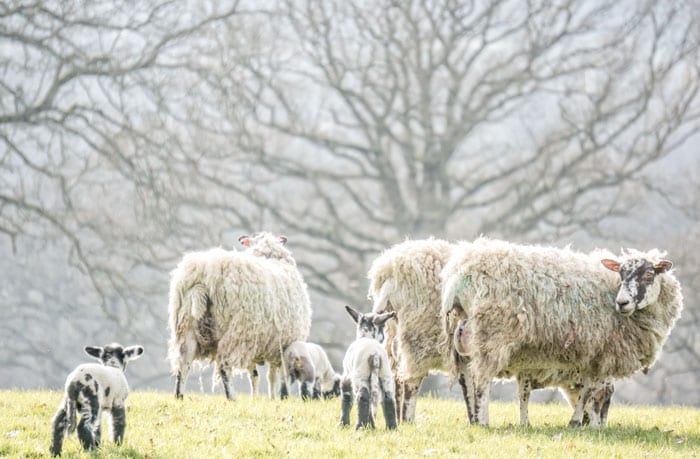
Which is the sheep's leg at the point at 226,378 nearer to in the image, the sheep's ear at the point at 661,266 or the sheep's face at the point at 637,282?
the sheep's face at the point at 637,282

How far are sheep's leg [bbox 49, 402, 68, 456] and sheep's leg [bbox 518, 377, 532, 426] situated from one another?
4628mm

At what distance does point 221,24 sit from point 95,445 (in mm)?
15974

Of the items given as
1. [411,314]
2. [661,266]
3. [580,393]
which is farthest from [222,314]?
[661,266]

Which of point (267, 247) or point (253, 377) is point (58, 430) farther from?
point (267, 247)

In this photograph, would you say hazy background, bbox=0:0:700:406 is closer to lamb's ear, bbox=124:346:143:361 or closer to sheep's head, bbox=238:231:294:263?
sheep's head, bbox=238:231:294:263

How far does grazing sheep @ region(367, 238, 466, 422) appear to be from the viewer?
29.3 feet

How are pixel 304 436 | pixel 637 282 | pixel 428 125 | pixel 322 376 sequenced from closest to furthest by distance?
pixel 304 436 < pixel 637 282 < pixel 322 376 < pixel 428 125

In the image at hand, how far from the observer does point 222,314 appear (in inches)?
414

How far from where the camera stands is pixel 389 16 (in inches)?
837

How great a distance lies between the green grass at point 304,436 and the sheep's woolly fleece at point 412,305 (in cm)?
61

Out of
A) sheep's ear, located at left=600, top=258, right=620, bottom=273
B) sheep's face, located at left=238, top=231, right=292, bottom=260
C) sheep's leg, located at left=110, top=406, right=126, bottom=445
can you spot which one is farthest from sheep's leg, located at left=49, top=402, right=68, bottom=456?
sheep's face, located at left=238, top=231, right=292, bottom=260

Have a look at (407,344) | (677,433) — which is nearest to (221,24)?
(407,344)

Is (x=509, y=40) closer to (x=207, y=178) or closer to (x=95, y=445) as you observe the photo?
(x=207, y=178)

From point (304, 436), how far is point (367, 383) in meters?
0.65
